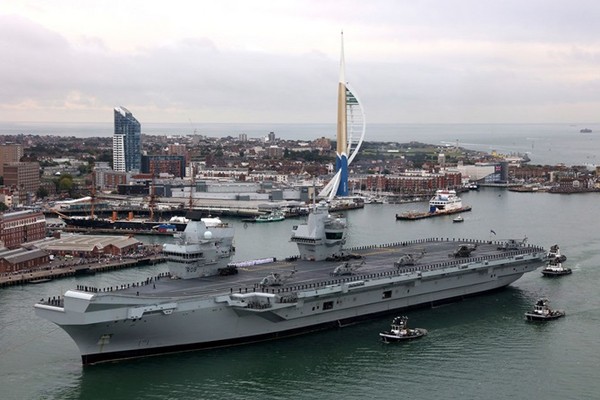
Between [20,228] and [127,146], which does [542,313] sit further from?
[127,146]

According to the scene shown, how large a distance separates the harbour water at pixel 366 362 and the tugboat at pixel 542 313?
0.29m

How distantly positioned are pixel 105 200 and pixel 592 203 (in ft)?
122

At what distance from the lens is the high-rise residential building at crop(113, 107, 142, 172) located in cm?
8975

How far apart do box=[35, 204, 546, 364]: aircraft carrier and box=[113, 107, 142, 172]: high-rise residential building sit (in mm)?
64070

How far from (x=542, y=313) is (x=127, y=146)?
71.6 meters

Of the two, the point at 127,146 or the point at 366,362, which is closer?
the point at 366,362

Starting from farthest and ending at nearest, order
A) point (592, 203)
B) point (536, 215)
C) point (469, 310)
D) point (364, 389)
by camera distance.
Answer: point (592, 203) < point (536, 215) < point (469, 310) < point (364, 389)

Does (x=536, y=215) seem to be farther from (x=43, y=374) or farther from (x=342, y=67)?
(x=43, y=374)

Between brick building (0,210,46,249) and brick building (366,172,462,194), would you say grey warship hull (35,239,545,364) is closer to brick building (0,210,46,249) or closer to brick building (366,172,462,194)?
brick building (0,210,46,249)

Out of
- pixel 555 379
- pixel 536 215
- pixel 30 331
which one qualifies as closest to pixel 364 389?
pixel 555 379

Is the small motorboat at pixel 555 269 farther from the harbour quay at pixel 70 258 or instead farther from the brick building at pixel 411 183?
the brick building at pixel 411 183

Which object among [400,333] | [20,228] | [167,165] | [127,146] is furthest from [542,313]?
[127,146]

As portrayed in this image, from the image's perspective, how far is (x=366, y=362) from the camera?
2030cm

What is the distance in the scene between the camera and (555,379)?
62.3 feet
